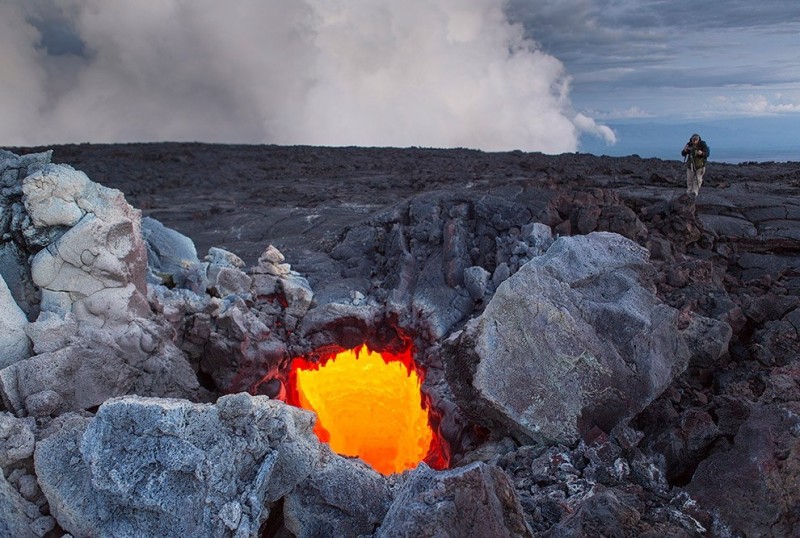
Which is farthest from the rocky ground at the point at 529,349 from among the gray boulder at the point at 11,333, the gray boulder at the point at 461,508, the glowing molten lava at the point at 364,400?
the glowing molten lava at the point at 364,400

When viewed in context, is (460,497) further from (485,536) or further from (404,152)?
(404,152)

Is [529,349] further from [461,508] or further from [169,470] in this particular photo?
[169,470]

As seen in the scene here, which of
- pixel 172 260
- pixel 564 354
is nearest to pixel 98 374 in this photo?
pixel 172 260

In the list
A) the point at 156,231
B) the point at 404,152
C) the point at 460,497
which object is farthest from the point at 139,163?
the point at 460,497

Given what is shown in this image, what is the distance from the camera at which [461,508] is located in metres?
3.81

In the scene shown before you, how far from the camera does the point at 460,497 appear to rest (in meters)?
3.84

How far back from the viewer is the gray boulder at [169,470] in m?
4.52

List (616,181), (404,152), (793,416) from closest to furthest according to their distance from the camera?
1. (793,416)
2. (616,181)
3. (404,152)

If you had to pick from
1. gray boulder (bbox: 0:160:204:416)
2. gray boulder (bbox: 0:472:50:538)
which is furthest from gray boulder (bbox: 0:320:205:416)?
gray boulder (bbox: 0:472:50:538)

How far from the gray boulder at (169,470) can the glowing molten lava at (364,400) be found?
431cm

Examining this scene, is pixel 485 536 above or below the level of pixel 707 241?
below

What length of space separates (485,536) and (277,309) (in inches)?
250

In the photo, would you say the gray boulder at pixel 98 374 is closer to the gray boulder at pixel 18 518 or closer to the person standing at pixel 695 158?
the gray boulder at pixel 18 518

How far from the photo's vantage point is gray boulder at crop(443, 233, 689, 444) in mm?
6004
